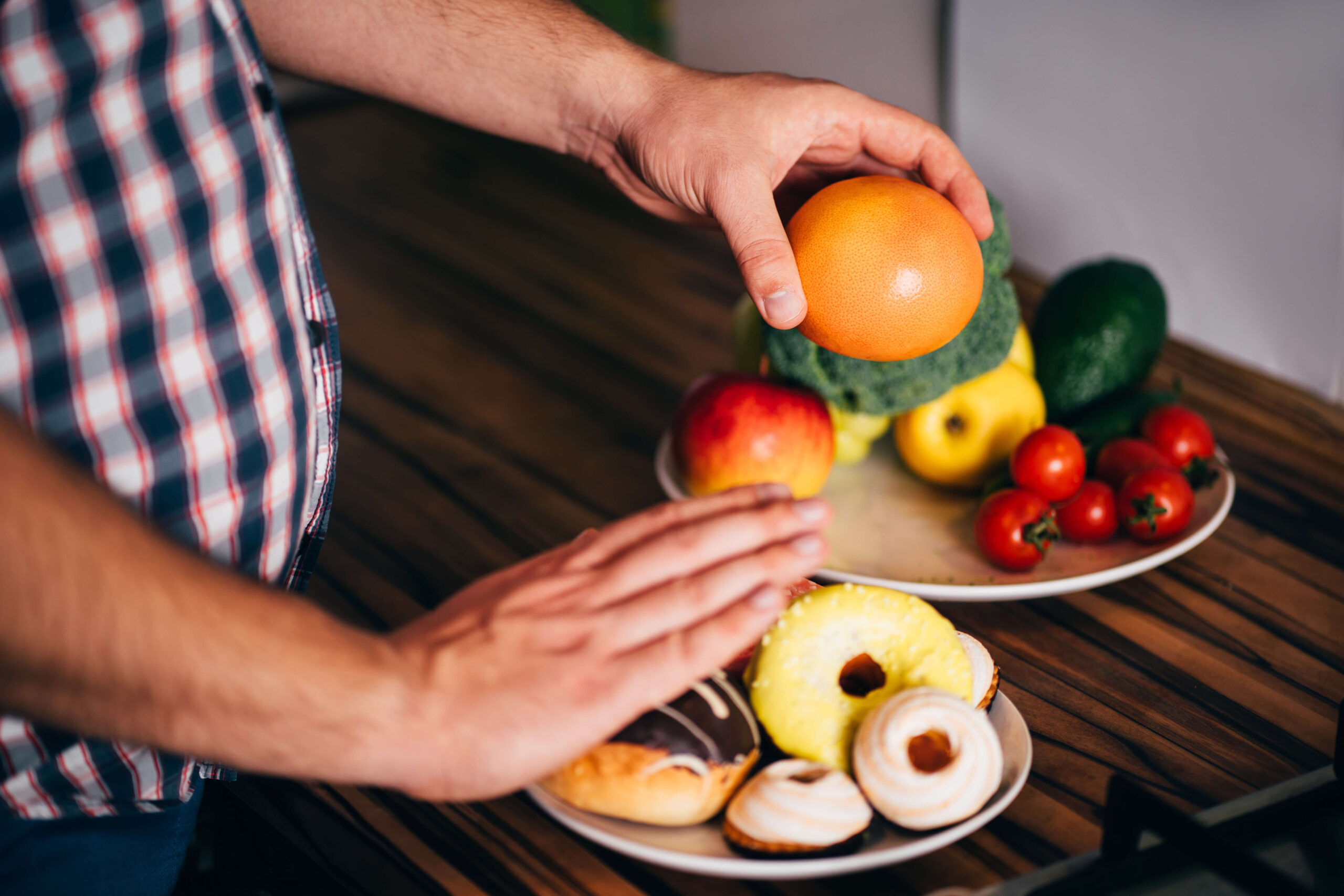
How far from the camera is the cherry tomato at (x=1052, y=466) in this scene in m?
0.93

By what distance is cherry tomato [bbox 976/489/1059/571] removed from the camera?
2.94 feet

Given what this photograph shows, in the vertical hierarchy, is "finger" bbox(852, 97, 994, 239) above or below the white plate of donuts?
above

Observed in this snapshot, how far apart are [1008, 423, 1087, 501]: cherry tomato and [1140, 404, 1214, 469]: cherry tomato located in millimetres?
119

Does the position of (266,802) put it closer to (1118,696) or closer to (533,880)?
(533,880)

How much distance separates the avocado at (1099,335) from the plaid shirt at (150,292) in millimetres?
Answer: 815

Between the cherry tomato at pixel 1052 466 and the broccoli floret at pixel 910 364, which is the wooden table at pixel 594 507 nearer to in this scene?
the cherry tomato at pixel 1052 466

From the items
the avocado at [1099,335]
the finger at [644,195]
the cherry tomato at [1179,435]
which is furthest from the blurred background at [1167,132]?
the finger at [644,195]

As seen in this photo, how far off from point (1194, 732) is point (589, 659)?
20.1 inches

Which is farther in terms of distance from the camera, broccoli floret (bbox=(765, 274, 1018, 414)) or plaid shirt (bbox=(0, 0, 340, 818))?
broccoli floret (bbox=(765, 274, 1018, 414))

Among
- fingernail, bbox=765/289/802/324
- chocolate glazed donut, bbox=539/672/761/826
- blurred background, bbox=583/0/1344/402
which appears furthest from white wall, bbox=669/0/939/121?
chocolate glazed donut, bbox=539/672/761/826

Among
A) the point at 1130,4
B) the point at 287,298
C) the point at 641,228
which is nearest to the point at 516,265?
the point at 641,228

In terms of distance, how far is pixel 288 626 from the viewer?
0.53 m

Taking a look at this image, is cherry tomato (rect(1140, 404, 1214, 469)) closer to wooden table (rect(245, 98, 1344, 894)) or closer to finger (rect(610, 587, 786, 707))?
wooden table (rect(245, 98, 1344, 894))

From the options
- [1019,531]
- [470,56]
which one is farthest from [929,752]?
[470,56]
